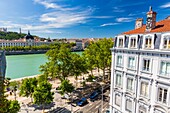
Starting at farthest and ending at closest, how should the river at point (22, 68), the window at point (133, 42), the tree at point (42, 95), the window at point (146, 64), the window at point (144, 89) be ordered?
the river at point (22, 68) < the tree at point (42, 95) < the window at point (133, 42) < the window at point (144, 89) < the window at point (146, 64)

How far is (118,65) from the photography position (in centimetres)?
2128

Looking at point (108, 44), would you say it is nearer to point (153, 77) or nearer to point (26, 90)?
point (26, 90)

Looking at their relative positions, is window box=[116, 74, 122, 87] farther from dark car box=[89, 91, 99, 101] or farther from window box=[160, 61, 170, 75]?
dark car box=[89, 91, 99, 101]

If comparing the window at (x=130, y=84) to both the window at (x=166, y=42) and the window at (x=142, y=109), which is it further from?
the window at (x=166, y=42)

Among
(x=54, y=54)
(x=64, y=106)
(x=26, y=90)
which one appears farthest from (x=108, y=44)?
(x=26, y=90)

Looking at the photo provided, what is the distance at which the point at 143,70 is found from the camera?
17719mm

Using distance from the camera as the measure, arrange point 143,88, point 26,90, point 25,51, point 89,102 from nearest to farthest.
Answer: point 143,88
point 26,90
point 89,102
point 25,51

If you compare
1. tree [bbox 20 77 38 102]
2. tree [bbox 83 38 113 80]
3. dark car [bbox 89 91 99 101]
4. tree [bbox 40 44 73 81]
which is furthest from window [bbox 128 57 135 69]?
tree [bbox 83 38 113 80]

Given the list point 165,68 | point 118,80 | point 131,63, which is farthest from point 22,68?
point 165,68

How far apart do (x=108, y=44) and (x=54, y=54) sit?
56.6ft

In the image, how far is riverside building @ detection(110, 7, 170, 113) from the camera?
15633 millimetres

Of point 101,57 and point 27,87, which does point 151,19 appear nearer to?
point 27,87

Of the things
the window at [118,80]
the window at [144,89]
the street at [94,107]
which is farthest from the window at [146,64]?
the street at [94,107]

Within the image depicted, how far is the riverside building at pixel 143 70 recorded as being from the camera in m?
15.6
